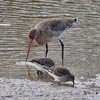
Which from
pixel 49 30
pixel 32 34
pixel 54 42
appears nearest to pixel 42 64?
pixel 32 34

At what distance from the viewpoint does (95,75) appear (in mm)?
11023

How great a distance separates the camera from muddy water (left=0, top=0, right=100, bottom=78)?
11.8 m

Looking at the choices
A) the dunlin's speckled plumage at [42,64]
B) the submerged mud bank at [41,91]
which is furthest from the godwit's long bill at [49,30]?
the submerged mud bank at [41,91]

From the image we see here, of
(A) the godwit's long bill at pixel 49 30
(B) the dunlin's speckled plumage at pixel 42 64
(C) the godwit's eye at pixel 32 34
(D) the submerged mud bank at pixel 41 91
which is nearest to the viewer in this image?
(D) the submerged mud bank at pixel 41 91

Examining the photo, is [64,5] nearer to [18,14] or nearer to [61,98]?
[18,14]

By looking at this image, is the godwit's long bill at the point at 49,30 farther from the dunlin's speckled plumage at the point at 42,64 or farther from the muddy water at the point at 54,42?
the dunlin's speckled plumage at the point at 42,64

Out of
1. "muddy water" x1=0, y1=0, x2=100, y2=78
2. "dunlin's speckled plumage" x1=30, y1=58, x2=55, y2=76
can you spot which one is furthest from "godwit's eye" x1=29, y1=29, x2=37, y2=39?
"dunlin's speckled plumage" x1=30, y1=58, x2=55, y2=76

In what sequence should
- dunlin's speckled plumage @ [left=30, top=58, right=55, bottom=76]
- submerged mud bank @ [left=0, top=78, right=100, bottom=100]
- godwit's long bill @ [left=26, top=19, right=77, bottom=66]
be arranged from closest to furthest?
submerged mud bank @ [left=0, top=78, right=100, bottom=100] < dunlin's speckled plumage @ [left=30, top=58, right=55, bottom=76] < godwit's long bill @ [left=26, top=19, right=77, bottom=66]

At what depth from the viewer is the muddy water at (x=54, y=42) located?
1183cm

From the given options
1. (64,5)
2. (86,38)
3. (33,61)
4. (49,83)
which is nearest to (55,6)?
(64,5)

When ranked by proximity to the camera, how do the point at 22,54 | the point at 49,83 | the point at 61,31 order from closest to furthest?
1. the point at 49,83
2. the point at 22,54
3. the point at 61,31

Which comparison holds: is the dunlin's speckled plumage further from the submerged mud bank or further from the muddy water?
the submerged mud bank

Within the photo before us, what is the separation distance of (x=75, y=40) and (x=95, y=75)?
9.88ft

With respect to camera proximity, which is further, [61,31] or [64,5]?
[64,5]
